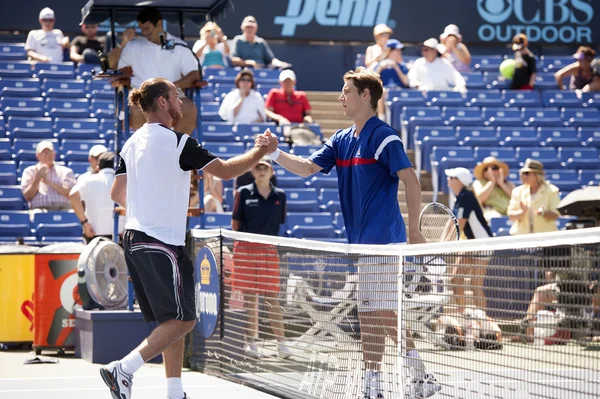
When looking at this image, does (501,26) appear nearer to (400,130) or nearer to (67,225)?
(400,130)

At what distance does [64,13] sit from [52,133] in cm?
562

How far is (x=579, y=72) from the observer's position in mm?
22141

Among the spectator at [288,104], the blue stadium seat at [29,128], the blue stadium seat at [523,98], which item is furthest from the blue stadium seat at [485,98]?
the blue stadium seat at [29,128]

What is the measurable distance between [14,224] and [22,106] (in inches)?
147

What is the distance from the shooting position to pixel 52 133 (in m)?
17.5

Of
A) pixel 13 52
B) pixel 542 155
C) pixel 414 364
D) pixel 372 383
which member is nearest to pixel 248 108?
pixel 542 155

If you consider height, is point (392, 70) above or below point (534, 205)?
above

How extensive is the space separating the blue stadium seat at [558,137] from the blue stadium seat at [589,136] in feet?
0.42

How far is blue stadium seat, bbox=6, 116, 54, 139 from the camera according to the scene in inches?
679

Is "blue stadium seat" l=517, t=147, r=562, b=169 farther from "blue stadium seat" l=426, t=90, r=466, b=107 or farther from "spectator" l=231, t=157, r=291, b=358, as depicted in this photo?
"spectator" l=231, t=157, r=291, b=358

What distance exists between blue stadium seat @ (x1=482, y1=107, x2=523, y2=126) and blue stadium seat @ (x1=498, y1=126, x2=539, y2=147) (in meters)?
0.29

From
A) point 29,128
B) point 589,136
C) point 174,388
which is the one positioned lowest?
point 174,388

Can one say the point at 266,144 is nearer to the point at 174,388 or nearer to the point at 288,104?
the point at 174,388

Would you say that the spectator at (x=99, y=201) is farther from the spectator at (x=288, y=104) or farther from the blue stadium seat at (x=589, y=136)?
the blue stadium seat at (x=589, y=136)
